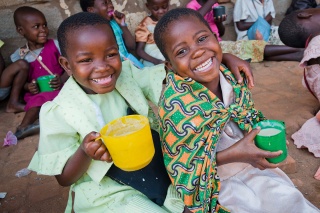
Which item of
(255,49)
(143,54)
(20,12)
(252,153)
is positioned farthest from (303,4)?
(252,153)

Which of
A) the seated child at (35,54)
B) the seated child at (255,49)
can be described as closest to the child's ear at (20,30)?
the seated child at (35,54)

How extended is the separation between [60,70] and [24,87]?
44 cm

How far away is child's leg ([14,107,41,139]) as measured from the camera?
3.07 m

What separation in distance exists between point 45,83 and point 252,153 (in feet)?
8.25

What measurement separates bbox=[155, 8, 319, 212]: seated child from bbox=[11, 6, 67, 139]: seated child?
6.93ft

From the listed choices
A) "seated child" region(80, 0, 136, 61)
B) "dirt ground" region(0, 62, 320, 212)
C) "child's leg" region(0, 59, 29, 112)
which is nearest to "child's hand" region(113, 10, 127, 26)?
"seated child" region(80, 0, 136, 61)

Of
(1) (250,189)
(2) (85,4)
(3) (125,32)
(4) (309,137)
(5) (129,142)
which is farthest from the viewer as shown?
(3) (125,32)

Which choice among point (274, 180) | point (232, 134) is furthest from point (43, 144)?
point (274, 180)

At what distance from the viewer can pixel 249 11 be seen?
454 centimetres

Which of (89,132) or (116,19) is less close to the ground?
(89,132)

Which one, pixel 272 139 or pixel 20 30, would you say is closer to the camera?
pixel 272 139

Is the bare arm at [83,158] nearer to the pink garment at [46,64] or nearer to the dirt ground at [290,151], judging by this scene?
the dirt ground at [290,151]

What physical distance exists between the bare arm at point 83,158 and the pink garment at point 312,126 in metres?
1.69

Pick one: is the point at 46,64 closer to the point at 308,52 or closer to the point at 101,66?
the point at 101,66
